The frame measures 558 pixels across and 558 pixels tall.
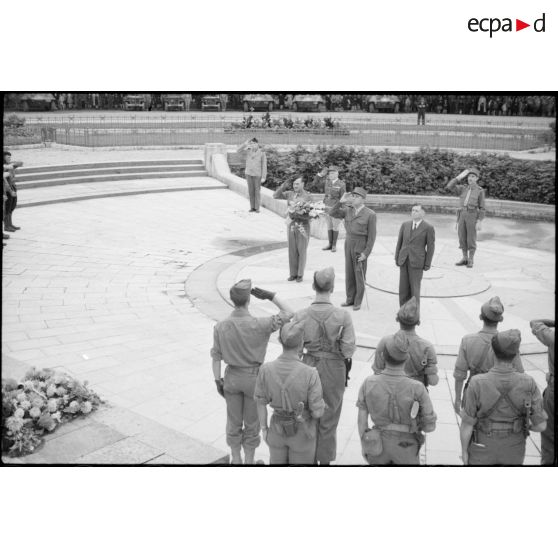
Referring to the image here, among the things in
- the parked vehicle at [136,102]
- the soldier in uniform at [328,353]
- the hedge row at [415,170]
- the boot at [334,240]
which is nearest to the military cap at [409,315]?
the soldier in uniform at [328,353]

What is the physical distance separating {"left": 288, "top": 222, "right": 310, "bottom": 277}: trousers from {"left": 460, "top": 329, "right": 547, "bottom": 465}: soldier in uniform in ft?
21.4

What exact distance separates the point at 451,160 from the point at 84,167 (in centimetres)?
1144

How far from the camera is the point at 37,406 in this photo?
656 cm

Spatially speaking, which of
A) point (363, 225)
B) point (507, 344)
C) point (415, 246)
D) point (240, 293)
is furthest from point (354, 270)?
point (507, 344)

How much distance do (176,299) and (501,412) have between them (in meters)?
6.85

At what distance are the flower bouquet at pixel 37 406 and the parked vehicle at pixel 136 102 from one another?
27140 mm

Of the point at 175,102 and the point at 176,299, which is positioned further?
the point at 175,102

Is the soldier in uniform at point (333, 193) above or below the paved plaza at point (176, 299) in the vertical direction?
above

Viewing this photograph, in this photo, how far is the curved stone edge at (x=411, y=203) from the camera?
18.9m

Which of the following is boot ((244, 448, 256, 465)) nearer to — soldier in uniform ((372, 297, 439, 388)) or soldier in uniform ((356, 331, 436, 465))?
soldier in uniform ((356, 331, 436, 465))

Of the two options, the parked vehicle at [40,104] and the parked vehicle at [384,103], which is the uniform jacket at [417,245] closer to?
the parked vehicle at [40,104]

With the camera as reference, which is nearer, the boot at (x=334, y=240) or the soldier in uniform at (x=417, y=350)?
the soldier in uniform at (x=417, y=350)

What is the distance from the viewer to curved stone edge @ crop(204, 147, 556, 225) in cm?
1892

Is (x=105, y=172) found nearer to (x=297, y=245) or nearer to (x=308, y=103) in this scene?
(x=297, y=245)
